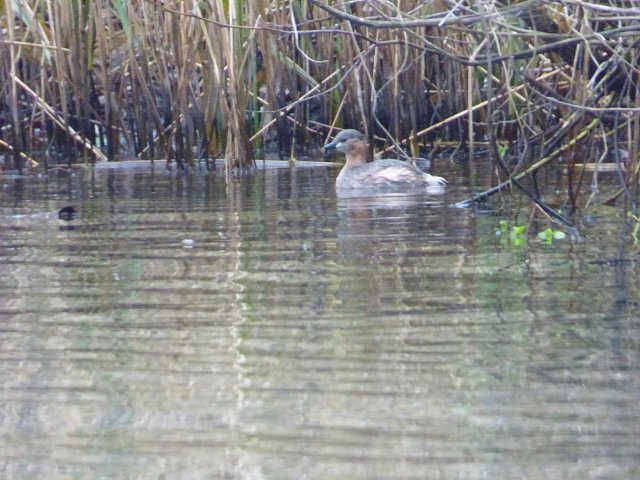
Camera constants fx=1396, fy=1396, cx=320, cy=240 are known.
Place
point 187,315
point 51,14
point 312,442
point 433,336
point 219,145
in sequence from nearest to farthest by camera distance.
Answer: point 312,442, point 433,336, point 187,315, point 51,14, point 219,145

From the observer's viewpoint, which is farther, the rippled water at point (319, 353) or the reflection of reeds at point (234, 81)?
A: the reflection of reeds at point (234, 81)

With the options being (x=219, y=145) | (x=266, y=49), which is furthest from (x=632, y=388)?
(x=219, y=145)

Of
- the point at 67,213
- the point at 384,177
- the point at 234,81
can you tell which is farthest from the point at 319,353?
the point at 234,81

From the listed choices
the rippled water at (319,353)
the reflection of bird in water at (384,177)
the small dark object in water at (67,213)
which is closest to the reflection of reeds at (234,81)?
the reflection of bird in water at (384,177)

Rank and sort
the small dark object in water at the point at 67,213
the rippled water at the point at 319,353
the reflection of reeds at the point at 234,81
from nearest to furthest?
1. the rippled water at the point at 319,353
2. the small dark object in water at the point at 67,213
3. the reflection of reeds at the point at 234,81

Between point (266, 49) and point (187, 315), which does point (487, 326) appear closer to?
point (187, 315)

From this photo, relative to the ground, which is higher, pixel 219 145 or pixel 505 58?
pixel 505 58

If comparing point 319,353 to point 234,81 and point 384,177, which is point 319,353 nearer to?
point 384,177

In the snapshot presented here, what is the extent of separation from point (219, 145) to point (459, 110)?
5.84ft

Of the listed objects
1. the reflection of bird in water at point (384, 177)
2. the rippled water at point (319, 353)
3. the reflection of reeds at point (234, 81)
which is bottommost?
the reflection of bird in water at point (384, 177)

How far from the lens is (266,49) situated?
30.3ft

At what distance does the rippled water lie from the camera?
9.10ft

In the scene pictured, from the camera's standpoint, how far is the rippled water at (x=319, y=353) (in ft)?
9.10

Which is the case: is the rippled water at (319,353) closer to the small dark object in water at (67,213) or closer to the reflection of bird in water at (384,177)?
the small dark object in water at (67,213)
